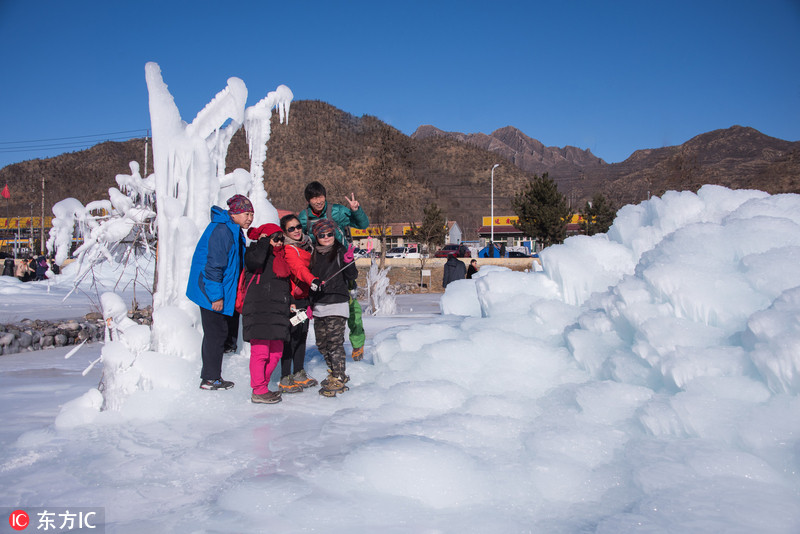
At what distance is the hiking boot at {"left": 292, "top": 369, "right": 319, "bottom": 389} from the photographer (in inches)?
153

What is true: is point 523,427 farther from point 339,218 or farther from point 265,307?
point 339,218

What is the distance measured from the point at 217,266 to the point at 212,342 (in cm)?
54

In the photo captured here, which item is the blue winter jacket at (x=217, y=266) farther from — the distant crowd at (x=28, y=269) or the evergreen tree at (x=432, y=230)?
the evergreen tree at (x=432, y=230)

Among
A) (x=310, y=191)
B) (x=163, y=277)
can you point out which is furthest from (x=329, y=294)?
(x=163, y=277)

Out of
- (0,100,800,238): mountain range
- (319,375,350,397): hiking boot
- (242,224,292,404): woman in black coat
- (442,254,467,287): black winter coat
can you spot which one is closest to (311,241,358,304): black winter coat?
(242,224,292,404): woman in black coat

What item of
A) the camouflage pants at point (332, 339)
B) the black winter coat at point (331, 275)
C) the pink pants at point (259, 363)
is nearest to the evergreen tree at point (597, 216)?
the black winter coat at point (331, 275)

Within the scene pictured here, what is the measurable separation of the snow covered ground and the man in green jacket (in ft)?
1.29

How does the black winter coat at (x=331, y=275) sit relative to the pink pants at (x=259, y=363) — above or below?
above

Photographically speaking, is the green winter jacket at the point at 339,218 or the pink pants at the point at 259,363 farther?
the green winter jacket at the point at 339,218

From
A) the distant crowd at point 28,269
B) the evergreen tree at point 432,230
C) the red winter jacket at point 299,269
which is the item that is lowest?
the distant crowd at point 28,269

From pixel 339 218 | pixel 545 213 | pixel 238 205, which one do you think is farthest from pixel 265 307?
pixel 545 213

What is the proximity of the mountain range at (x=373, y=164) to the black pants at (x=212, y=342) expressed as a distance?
61.9 meters

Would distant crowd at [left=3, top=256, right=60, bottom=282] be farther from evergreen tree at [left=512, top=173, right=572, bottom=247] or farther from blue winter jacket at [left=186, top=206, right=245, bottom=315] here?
evergreen tree at [left=512, top=173, right=572, bottom=247]

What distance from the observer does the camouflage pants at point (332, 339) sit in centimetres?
369
